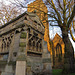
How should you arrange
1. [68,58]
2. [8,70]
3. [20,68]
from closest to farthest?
[20,68] < [8,70] < [68,58]

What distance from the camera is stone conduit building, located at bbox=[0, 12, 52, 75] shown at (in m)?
4.75

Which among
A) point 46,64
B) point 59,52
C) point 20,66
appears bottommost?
point 46,64

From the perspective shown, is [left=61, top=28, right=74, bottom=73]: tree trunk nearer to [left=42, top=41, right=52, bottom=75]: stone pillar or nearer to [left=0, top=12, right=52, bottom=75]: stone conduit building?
[left=42, top=41, right=52, bottom=75]: stone pillar

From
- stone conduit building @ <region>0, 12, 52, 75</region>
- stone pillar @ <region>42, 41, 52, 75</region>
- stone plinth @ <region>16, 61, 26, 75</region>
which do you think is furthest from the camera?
stone pillar @ <region>42, 41, 52, 75</region>

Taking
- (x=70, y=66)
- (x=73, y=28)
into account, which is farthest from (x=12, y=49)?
(x=73, y=28)

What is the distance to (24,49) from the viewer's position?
4.62 metres

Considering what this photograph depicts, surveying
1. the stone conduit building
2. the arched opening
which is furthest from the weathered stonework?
the stone conduit building

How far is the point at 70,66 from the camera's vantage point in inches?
303

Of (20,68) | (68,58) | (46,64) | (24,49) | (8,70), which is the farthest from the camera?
(68,58)

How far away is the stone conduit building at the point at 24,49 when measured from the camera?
475cm

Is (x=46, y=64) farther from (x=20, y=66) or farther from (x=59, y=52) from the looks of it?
(x=59, y=52)

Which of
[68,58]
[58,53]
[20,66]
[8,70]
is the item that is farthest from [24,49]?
[58,53]

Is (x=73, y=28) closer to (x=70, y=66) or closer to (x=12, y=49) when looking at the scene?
(x=70, y=66)

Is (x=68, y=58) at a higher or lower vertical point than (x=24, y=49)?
lower
